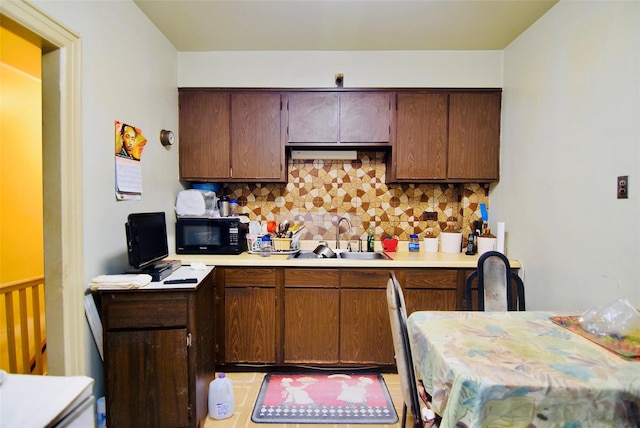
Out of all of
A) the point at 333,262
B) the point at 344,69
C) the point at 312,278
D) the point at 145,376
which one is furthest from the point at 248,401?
the point at 344,69

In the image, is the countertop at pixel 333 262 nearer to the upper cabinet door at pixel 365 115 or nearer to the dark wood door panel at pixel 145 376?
the dark wood door panel at pixel 145 376

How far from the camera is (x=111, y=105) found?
1.82 metres

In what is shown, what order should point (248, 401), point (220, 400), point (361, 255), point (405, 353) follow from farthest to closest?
point (361, 255), point (248, 401), point (220, 400), point (405, 353)

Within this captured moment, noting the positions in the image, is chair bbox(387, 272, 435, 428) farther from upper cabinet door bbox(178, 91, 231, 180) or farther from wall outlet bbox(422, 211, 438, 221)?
upper cabinet door bbox(178, 91, 231, 180)

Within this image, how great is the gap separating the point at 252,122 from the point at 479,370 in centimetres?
235

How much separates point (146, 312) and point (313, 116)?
6.17 feet

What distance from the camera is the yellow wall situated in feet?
8.29

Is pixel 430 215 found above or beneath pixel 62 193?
beneath

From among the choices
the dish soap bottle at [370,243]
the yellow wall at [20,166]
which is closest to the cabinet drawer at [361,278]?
the dish soap bottle at [370,243]

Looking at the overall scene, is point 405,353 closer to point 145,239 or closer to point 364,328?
point 364,328

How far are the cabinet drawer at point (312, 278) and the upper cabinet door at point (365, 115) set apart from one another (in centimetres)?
114

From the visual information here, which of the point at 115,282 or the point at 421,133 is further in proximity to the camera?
the point at 421,133

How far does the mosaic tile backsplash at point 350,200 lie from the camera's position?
116 inches

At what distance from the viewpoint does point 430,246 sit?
9.29 feet
